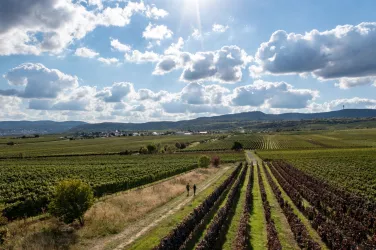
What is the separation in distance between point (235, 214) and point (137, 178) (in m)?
28.6

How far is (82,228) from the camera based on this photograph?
27.4 metres

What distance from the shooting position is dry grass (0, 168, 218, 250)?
2294 centimetres

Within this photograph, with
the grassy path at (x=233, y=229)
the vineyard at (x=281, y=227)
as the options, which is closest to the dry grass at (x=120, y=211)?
the vineyard at (x=281, y=227)

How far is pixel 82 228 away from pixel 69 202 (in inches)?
101

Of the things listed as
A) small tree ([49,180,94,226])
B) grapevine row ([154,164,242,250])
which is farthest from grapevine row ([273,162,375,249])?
small tree ([49,180,94,226])

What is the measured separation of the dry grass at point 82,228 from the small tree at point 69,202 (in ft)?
4.13

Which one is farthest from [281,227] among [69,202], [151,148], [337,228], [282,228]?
[151,148]

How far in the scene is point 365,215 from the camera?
2830 centimetres

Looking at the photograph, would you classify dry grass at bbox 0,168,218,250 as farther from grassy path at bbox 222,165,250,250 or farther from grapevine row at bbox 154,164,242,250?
grassy path at bbox 222,165,250,250

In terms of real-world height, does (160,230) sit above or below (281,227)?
above

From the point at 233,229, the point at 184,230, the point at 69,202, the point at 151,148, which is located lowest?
the point at 151,148

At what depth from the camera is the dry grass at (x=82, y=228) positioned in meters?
22.9

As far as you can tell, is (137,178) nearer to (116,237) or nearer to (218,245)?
(116,237)

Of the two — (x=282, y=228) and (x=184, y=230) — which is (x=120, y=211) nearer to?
(x=184, y=230)
